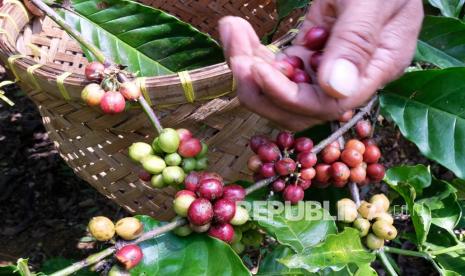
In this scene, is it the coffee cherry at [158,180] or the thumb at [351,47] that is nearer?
the thumb at [351,47]

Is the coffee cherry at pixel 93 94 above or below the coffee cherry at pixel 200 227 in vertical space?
above

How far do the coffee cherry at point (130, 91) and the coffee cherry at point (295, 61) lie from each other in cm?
24

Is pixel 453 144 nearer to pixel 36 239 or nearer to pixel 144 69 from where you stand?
pixel 144 69

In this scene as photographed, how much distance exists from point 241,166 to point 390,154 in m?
0.99

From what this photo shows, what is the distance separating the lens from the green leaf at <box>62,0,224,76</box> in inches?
47.3

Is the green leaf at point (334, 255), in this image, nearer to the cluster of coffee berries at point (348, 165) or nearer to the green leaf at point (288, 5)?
the cluster of coffee berries at point (348, 165)

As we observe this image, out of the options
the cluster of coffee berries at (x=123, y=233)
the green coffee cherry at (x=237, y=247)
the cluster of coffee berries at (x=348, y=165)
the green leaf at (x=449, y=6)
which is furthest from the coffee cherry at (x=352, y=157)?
the green leaf at (x=449, y=6)

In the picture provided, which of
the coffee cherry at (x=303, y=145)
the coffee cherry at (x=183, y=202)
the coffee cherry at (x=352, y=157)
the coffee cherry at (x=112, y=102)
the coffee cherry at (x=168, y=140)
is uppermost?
the coffee cherry at (x=112, y=102)

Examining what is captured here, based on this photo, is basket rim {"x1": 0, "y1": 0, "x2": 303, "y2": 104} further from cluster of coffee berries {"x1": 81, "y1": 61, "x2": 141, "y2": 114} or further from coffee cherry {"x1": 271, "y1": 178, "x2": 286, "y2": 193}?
coffee cherry {"x1": 271, "y1": 178, "x2": 286, "y2": 193}

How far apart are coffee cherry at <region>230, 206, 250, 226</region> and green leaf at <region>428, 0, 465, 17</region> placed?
0.65m

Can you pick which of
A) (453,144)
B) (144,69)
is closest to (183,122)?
(144,69)

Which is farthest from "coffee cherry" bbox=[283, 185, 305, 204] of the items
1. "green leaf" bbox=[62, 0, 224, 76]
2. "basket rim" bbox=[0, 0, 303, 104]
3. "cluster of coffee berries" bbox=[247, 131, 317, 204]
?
"green leaf" bbox=[62, 0, 224, 76]

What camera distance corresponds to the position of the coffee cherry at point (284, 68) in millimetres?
721

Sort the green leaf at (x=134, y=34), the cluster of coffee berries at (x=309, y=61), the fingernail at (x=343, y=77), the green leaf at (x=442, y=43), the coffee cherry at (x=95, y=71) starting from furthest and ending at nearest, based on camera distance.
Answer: the green leaf at (x=134, y=34)
the green leaf at (x=442, y=43)
the coffee cherry at (x=95, y=71)
the cluster of coffee berries at (x=309, y=61)
the fingernail at (x=343, y=77)
